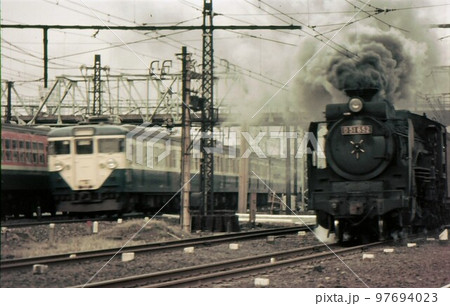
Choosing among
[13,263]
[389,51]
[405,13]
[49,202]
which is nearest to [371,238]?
[389,51]

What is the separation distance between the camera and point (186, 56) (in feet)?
71.0

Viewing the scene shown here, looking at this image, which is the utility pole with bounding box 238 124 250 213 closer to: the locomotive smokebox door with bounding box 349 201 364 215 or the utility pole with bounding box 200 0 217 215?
the utility pole with bounding box 200 0 217 215

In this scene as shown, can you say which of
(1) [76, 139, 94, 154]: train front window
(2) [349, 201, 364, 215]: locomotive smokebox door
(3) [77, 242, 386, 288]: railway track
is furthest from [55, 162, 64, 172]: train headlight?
(2) [349, 201, 364, 215]: locomotive smokebox door

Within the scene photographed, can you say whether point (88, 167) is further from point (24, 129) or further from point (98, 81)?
point (98, 81)

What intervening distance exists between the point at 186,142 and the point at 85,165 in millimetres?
5171

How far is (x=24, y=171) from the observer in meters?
24.3

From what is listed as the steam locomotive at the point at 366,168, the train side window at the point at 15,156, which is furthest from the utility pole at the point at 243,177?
the steam locomotive at the point at 366,168

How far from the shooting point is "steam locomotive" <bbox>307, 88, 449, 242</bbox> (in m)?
17.0

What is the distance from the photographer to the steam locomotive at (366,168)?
55.6 feet

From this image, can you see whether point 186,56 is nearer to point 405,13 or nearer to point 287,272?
point 405,13

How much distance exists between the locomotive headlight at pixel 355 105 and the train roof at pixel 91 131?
10.2 meters

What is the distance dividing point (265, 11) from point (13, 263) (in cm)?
1015

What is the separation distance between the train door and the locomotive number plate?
Answer: 34.4 feet

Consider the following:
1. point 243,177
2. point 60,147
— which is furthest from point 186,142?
point 243,177
